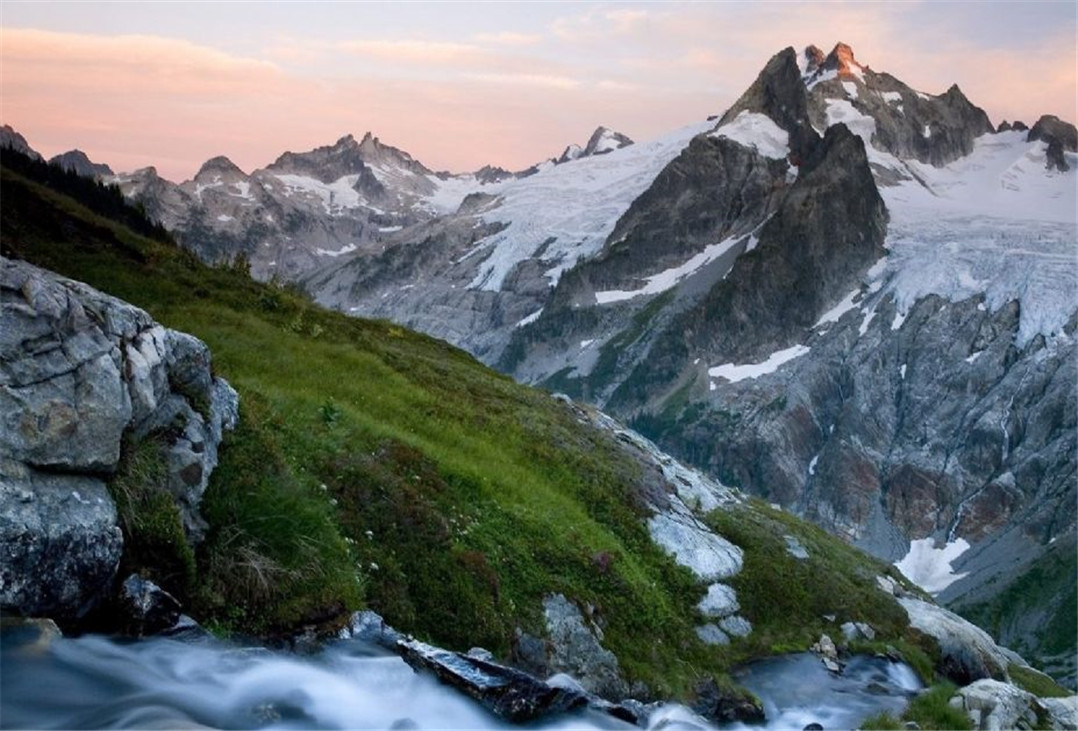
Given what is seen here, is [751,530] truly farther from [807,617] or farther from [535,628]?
[535,628]

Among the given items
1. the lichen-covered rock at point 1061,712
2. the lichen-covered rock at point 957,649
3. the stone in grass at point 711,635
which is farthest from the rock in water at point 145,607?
the lichen-covered rock at point 957,649

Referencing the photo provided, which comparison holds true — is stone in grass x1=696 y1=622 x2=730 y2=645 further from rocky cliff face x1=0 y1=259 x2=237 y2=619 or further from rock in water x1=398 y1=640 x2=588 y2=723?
rocky cliff face x1=0 y1=259 x2=237 y2=619

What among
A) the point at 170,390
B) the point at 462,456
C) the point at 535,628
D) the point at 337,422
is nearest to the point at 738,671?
the point at 535,628

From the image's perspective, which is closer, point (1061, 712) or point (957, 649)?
point (1061, 712)

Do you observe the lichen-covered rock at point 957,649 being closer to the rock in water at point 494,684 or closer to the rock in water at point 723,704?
the rock in water at point 723,704

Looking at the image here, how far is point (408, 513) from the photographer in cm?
1977

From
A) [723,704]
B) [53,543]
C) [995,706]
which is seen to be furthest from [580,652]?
[53,543]

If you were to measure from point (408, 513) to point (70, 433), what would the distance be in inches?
316

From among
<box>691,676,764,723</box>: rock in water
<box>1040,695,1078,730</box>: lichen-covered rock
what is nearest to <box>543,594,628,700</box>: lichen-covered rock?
<box>691,676,764,723</box>: rock in water

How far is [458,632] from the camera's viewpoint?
17.5 metres

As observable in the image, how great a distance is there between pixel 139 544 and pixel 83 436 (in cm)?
188

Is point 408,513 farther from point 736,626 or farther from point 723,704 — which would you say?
point 736,626

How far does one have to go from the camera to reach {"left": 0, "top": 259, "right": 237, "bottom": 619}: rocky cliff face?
12156 millimetres

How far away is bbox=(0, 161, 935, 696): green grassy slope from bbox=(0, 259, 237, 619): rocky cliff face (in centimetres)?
61
